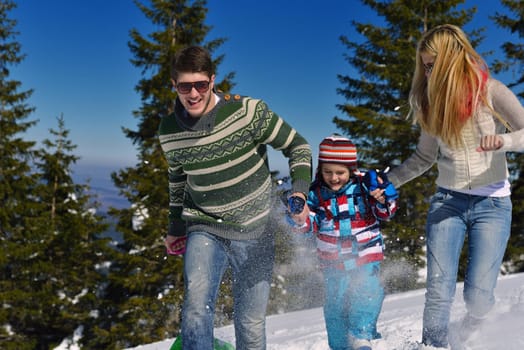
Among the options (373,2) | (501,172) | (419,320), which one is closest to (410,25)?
→ (373,2)

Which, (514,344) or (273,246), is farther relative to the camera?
(514,344)

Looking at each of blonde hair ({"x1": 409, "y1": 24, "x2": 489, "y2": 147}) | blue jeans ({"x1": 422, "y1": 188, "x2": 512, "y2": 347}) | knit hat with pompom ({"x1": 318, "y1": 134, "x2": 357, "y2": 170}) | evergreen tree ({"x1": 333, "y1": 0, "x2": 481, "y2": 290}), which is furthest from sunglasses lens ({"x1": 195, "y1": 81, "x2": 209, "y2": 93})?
evergreen tree ({"x1": 333, "y1": 0, "x2": 481, "y2": 290})

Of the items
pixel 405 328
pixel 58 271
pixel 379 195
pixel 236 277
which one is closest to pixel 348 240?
pixel 379 195

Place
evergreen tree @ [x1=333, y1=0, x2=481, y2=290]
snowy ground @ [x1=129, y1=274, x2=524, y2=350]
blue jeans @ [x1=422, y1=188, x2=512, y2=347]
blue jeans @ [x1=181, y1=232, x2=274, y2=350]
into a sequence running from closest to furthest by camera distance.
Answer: blue jeans @ [x1=181, y1=232, x2=274, y2=350] → blue jeans @ [x1=422, y1=188, x2=512, y2=347] → snowy ground @ [x1=129, y1=274, x2=524, y2=350] → evergreen tree @ [x1=333, y1=0, x2=481, y2=290]

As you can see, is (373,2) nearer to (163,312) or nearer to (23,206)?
(163,312)

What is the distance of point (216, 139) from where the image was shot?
306 cm

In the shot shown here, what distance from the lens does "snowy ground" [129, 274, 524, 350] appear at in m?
3.72

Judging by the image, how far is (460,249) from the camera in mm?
3275

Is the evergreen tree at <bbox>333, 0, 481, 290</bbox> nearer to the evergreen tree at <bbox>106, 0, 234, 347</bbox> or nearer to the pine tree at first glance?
the evergreen tree at <bbox>106, 0, 234, 347</bbox>

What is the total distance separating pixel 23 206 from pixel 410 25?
16168mm

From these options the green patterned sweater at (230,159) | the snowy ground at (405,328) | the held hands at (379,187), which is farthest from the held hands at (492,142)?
the snowy ground at (405,328)

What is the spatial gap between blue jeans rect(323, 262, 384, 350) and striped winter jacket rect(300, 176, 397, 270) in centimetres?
8

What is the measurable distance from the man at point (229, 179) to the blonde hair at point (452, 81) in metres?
0.91

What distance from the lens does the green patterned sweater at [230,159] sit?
10.1 ft
